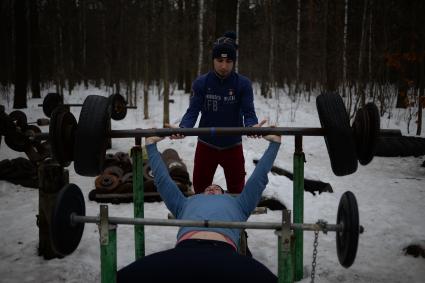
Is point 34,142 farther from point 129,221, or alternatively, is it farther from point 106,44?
point 106,44

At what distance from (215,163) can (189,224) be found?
1.67m

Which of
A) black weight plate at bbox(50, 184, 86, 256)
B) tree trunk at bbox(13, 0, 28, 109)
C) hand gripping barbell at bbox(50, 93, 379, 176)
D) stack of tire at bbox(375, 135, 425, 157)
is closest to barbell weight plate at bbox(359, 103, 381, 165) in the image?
hand gripping barbell at bbox(50, 93, 379, 176)

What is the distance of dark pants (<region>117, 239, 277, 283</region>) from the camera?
1811 millimetres

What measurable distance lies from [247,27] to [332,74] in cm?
1747

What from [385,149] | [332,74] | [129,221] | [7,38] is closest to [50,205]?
[129,221]

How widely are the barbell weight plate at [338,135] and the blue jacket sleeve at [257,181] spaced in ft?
1.54

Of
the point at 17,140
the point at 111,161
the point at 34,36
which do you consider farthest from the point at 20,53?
the point at 111,161

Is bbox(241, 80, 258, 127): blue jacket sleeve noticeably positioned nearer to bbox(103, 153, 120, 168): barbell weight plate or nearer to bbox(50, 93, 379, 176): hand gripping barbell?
bbox(50, 93, 379, 176): hand gripping barbell

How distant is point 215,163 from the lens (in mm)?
3555

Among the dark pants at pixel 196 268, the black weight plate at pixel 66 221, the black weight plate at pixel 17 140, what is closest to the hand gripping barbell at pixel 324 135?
the black weight plate at pixel 66 221

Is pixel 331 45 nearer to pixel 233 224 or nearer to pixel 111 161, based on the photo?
pixel 111 161

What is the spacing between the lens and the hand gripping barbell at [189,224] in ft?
5.77

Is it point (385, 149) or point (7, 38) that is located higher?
point (7, 38)

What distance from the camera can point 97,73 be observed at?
3005 centimetres
